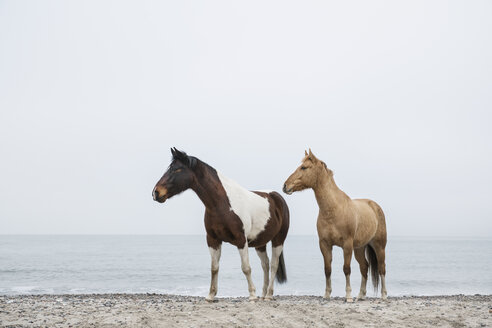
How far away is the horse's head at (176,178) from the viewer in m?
6.45

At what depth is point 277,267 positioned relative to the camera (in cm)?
774

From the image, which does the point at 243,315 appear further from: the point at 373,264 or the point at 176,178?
the point at 373,264

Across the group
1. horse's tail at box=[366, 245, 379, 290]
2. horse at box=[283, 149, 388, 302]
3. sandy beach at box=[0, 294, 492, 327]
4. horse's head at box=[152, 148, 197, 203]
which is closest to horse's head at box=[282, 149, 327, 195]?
horse at box=[283, 149, 388, 302]

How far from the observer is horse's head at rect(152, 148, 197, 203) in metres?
6.45

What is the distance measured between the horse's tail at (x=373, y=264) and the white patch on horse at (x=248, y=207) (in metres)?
2.39

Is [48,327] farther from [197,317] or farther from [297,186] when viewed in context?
[297,186]

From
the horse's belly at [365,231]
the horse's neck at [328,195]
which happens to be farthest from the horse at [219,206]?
the horse's belly at [365,231]

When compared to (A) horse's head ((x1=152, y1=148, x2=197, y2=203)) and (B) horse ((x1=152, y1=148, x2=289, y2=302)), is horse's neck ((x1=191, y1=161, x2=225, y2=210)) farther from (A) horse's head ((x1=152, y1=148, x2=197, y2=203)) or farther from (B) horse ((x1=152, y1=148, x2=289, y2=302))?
(A) horse's head ((x1=152, y1=148, x2=197, y2=203))

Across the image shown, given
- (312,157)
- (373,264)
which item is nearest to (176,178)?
(312,157)

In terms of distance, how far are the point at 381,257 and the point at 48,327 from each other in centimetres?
566

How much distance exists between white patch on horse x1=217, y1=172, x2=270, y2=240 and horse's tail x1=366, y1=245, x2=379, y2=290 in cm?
239

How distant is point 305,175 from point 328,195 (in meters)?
0.51

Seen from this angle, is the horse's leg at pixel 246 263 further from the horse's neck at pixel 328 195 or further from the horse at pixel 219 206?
the horse's neck at pixel 328 195

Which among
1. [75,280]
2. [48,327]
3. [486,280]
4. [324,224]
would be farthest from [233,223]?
[486,280]
